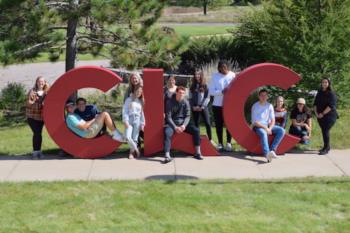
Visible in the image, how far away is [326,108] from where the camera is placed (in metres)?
10.8

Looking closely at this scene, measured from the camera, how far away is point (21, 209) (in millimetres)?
7586

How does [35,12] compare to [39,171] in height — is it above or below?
above

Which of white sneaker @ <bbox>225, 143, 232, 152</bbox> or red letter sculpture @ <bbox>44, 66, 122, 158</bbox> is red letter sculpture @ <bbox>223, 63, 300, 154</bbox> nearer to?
white sneaker @ <bbox>225, 143, 232, 152</bbox>

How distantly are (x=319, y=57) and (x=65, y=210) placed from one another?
8701mm

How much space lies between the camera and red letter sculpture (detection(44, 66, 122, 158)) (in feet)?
34.6

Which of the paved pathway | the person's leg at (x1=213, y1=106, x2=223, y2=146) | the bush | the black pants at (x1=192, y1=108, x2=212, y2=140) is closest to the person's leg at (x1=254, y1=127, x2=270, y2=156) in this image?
the person's leg at (x1=213, y1=106, x2=223, y2=146)

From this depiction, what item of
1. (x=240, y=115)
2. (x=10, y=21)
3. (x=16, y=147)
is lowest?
(x=16, y=147)

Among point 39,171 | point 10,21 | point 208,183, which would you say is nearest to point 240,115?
point 208,183

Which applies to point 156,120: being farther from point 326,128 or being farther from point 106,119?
point 326,128

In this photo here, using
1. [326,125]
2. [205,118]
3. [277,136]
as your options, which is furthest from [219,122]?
[326,125]

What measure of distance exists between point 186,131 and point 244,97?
3.97ft

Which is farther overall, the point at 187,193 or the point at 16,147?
the point at 16,147

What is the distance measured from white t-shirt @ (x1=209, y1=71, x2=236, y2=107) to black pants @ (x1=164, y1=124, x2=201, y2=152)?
82 centimetres

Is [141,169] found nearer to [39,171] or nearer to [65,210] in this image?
[39,171]
